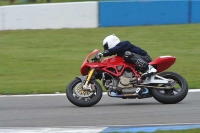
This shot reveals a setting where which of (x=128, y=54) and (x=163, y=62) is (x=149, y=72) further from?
(x=128, y=54)

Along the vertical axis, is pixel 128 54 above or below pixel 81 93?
above

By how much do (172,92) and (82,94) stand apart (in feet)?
5.26

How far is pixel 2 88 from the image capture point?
12.2 meters

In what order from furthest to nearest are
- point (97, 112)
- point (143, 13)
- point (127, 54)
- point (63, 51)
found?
1. point (143, 13)
2. point (63, 51)
3. point (127, 54)
4. point (97, 112)

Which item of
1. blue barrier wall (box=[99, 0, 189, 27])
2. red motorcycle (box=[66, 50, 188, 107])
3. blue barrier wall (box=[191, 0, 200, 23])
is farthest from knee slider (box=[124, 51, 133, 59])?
blue barrier wall (box=[191, 0, 200, 23])

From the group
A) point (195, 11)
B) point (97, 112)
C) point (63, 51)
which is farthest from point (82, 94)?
point (195, 11)

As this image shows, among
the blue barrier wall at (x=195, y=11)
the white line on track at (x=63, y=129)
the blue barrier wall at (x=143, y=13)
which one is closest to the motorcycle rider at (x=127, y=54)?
the white line on track at (x=63, y=129)

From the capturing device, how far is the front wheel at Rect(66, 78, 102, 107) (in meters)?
9.52

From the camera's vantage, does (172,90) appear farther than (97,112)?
Yes

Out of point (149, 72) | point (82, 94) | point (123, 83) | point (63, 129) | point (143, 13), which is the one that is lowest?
point (63, 129)

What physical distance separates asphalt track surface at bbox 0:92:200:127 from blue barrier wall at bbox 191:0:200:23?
10.4m

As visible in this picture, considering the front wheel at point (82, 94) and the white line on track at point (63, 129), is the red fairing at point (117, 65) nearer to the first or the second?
the front wheel at point (82, 94)

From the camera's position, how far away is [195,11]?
20734 millimetres

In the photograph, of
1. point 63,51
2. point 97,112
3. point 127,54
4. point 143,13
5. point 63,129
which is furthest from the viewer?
point 143,13
